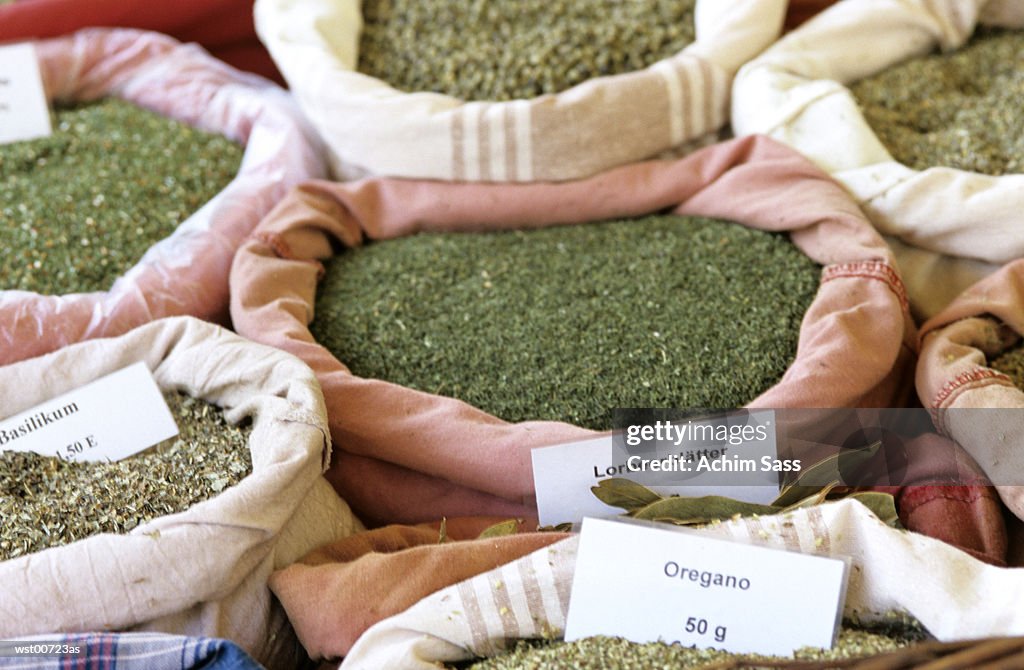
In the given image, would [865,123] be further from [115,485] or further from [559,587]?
[115,485]

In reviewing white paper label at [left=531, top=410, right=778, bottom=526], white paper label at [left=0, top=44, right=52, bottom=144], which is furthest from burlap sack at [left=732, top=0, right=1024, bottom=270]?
white paper label at [left=0, top=44, right=52, bottom=144]

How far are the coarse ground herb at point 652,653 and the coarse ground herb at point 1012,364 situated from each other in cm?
34

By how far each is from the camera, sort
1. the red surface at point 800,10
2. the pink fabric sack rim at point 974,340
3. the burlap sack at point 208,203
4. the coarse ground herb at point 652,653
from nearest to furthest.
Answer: the coarse ground herb at point 652,653, the pink fabric sack rim at point 974,340, the burlap sack at point 208,203, the red surface at point 800,10

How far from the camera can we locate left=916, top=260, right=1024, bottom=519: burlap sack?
0.83m

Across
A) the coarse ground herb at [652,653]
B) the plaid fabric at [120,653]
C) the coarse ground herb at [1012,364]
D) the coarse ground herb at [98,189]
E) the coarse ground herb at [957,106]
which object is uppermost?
the coarse ground herb at [957,106]

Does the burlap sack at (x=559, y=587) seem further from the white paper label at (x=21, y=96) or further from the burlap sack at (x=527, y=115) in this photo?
the white paper label at (x=21, y=96)

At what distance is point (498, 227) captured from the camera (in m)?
1.20

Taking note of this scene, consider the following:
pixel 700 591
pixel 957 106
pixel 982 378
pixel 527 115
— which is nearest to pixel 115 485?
pixel 700 591

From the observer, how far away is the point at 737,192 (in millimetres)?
1135

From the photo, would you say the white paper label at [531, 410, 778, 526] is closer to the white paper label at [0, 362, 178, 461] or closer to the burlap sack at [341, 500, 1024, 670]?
the burlap sack at [341, 500, 1024, 670]

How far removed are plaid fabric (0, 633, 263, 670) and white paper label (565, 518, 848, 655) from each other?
0.25 m

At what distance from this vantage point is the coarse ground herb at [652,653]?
2.20 ft

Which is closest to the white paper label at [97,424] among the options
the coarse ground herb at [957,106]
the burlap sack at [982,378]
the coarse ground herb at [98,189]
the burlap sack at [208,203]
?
the burlap sack at [208,203]

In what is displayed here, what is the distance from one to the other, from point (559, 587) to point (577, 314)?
359 mm
